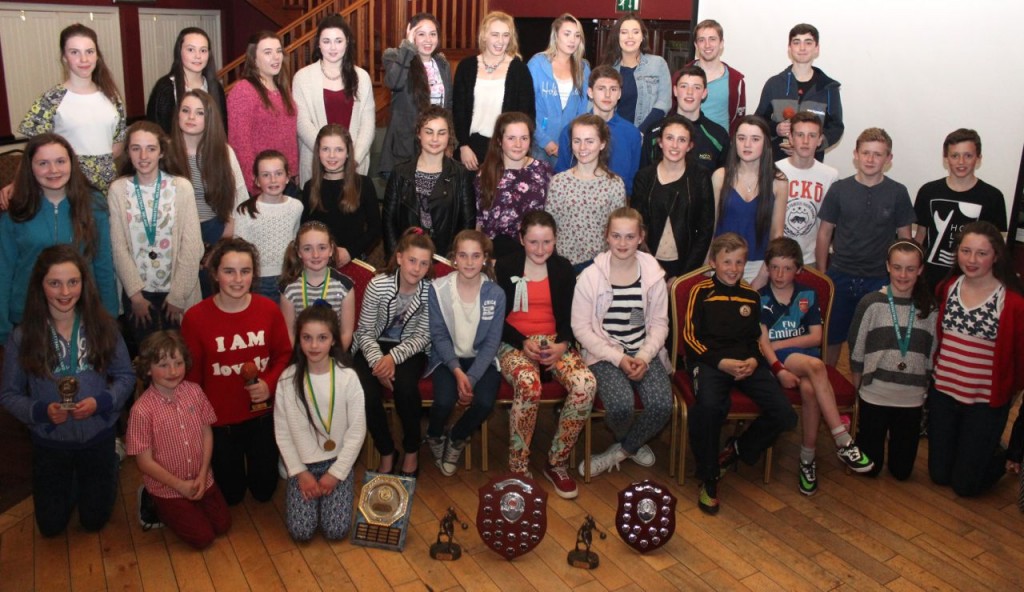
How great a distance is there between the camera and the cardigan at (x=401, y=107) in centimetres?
453

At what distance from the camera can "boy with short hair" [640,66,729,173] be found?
4.39 m

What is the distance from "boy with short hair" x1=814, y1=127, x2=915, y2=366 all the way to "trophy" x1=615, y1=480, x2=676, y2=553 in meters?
1.59

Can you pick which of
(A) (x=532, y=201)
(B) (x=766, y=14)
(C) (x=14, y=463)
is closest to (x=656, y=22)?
(B) (x=766, y=14)

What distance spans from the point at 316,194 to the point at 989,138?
3.58 meters

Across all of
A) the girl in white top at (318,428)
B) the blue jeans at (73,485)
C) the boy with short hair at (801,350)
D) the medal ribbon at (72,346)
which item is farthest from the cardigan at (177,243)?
the boy with short hair at (801,350)

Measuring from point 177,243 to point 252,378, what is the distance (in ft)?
2.51

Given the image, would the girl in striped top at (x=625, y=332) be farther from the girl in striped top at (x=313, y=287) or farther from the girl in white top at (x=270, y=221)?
the girl in white top at (x=270, y=221)

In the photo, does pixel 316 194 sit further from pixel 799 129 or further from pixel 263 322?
pixel 799 129

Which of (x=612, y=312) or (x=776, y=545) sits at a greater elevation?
(x=612, y=312)

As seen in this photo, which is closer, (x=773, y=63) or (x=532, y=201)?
(x=532, y=201)

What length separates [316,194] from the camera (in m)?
4.01

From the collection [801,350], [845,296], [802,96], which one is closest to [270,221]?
[801,350]

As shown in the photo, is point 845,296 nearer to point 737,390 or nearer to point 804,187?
point 804,187

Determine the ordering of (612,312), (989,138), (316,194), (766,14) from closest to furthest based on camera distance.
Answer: (612,312) < (316,194) < (989,138) < (766,14)
